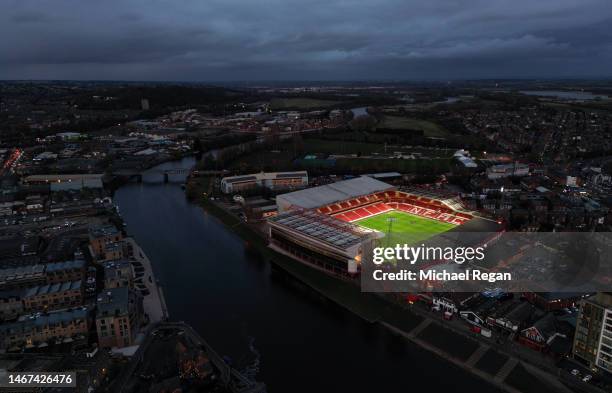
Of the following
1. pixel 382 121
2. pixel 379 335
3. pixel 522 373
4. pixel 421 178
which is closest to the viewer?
pixel 522 373

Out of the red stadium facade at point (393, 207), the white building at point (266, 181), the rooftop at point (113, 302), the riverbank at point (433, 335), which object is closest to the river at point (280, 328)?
the riverbank at point (433, 335)

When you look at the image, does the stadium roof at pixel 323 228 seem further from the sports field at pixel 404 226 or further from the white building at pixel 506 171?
the white building at pixel 506 171

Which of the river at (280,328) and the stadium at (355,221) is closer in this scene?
the river at (280,328)

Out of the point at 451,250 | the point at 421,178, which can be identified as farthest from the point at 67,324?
the point at 421,178

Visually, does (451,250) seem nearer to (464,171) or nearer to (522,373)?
(522,373)

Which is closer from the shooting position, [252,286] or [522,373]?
[522,373]

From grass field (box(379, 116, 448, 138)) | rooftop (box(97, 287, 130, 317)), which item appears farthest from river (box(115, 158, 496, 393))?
grass field (box(379, 116, 448, 138))

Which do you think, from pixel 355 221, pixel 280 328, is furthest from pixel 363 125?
pixel 280 328
